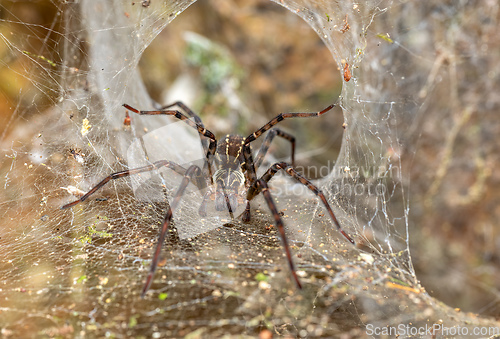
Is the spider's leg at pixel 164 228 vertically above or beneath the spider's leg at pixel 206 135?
beneath

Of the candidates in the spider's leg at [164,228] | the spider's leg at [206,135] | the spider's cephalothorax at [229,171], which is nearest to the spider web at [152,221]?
the spider's leg at [164,228]

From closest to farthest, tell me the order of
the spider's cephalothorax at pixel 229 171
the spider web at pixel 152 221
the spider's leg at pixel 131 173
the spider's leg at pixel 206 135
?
the spider web at pixel 152 221 → the spider's leg at pixel 131 173 → the spider's cephalothorax at pixel 229 171 → the spider's leg at pixel 206 135

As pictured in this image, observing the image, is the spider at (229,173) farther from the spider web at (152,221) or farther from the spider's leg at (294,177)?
the spider web at (152,221)

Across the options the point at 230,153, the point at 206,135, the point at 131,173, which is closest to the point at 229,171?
the point at 230,153

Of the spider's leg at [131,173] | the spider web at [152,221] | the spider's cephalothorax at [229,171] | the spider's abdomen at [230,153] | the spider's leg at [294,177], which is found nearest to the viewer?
the spider web at [152,221]

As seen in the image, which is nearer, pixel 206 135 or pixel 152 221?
pixel 152 221

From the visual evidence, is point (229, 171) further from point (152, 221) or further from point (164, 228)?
point (164, 228)
